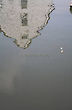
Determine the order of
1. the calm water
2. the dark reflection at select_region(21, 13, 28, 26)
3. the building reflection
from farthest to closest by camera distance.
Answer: the dark reflection at select_region(21, 13, 28, 26), the building reflection, the calm water

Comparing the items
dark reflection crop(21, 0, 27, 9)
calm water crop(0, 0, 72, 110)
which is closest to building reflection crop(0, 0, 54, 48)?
dark reflection crop(21, 0, 27, 9)

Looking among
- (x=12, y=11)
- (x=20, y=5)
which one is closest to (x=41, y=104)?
(x=12, y=11)

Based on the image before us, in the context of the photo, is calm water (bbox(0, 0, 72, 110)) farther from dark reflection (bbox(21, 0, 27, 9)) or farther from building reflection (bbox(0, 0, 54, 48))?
dark reflection (bbox(21, 0, 27, 9))

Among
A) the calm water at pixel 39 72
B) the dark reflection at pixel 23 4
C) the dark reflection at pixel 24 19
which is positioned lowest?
the calm water at pixel 39 72

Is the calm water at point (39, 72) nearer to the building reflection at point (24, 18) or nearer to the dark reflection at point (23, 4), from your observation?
the building reflection at point (24, 18)

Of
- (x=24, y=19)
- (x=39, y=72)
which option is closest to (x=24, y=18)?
(x=24, y=19)


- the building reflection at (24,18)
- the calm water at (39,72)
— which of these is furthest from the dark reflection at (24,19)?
the calm water at (39,72)

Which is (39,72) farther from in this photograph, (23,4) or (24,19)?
(23,4)
